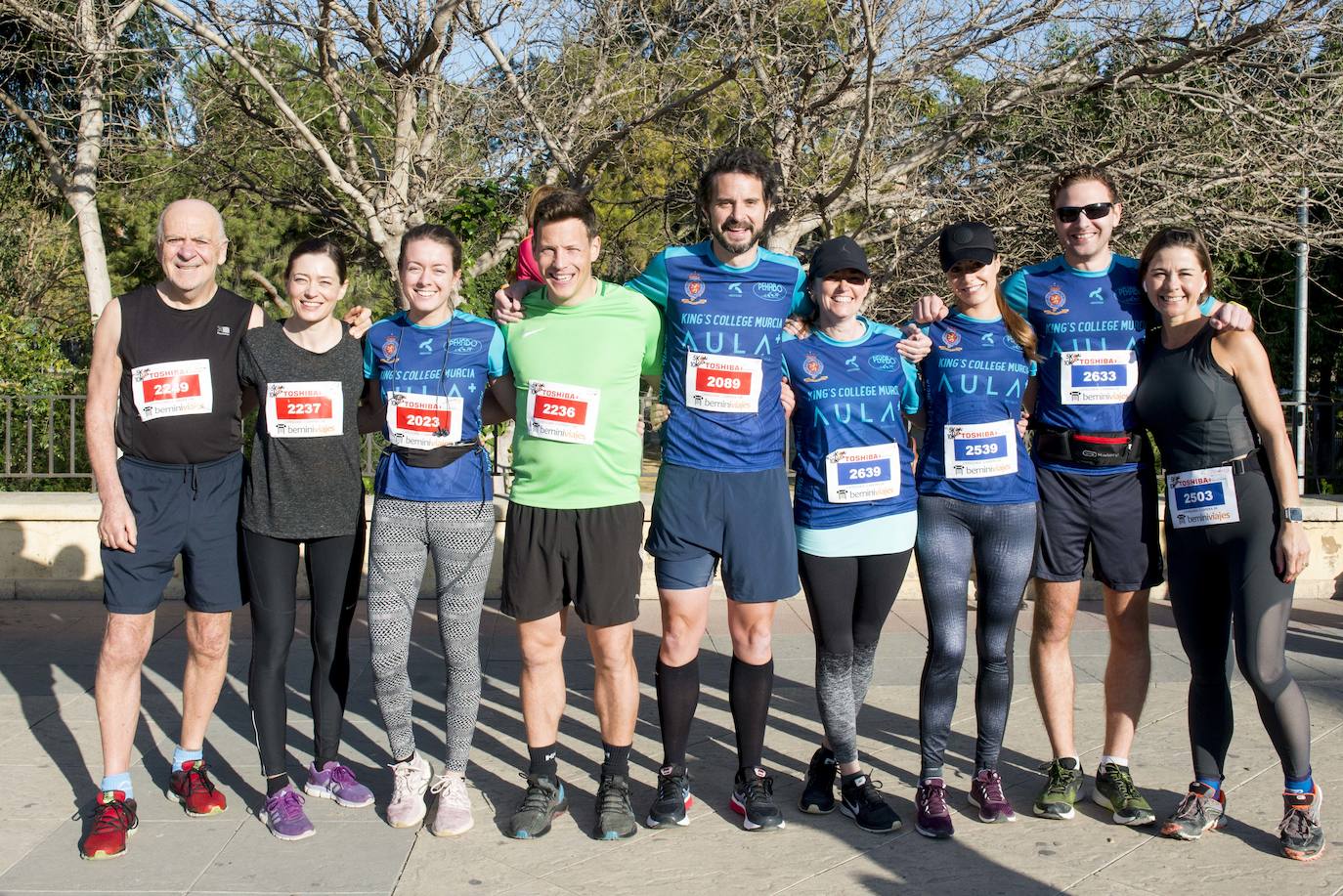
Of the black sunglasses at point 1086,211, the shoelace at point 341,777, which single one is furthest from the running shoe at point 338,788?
the black sunglasses at point 1086,211

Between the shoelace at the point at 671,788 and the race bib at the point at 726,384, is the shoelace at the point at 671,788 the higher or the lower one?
the lower one

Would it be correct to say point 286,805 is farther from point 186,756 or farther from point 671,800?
point 671,800

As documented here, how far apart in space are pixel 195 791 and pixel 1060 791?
2849 mm

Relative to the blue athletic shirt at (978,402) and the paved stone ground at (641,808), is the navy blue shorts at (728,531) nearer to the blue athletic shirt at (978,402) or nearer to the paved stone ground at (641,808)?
the blue athletic shirt at (978,402)

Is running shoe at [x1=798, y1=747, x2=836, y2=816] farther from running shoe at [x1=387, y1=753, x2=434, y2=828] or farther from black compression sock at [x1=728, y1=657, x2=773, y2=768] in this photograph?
running shoe at [x1=387, y1=753, x2=434, y2=828]

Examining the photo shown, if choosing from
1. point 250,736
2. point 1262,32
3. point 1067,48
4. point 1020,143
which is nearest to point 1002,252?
point 1020,143

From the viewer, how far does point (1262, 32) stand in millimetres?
7898

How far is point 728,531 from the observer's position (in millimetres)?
3746

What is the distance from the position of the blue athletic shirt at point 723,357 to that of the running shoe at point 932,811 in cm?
116

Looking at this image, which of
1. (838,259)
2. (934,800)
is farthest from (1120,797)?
(838,259)

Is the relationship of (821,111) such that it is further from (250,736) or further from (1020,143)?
(250,736)

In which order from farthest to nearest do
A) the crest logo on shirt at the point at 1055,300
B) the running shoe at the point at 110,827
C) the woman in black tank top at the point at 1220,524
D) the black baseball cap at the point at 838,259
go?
the crest logo on shirt at the point at 1055,300 → the black baseball cap at the point at 838,259 → the woman in black tank top at the point at 1220,524 → the running shoe at the point at 110,827

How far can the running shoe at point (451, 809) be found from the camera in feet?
12.2

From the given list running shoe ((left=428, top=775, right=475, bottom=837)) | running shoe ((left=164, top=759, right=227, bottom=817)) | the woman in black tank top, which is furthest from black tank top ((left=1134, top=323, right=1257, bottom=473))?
running shoe ((left=164, top=759, right=227, bottom=817))
